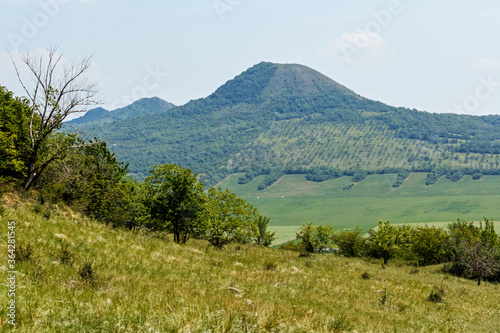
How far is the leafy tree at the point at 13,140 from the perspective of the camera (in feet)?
83.7

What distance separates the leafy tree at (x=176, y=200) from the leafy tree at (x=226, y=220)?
1.64 metres

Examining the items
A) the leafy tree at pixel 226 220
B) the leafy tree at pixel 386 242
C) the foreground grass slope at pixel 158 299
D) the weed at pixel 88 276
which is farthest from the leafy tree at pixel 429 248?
the weed at pixel 88 276

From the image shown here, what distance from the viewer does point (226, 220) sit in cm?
4006

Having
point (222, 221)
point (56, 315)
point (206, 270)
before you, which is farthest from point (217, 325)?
point (222, 221)

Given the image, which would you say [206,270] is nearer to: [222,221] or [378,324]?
[378,324]

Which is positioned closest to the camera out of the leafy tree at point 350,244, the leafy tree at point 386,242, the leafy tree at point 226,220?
the leafy tree at point 226,220

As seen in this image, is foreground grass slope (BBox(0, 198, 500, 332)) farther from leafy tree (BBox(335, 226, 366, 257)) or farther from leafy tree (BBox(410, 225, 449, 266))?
leafy tree (BBox(335, 226, 366, 257))

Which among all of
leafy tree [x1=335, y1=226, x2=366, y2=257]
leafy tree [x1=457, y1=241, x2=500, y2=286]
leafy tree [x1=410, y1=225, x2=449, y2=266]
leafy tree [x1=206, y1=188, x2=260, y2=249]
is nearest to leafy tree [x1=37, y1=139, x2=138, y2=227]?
leafy tree [x1=206, y1=188, x2=260, y2=249]

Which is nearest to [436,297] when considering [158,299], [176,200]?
[158,299]

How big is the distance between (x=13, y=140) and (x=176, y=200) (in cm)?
1456

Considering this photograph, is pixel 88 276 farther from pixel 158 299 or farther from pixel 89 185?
pixel 89 185

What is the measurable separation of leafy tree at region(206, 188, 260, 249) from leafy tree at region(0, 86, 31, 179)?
1675 cm

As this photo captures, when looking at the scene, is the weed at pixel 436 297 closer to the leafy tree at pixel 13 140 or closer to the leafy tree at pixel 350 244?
the leafy tree at pixel 13 140

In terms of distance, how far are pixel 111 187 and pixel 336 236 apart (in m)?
67.4
